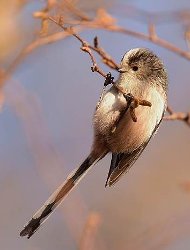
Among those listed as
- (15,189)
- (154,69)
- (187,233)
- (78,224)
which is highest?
(15,189)

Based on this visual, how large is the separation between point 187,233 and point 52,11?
1.18 meters

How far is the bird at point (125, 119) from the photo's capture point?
8.98 feet

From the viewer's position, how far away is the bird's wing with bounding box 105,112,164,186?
2.92 meters

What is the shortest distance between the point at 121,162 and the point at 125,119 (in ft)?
0.89

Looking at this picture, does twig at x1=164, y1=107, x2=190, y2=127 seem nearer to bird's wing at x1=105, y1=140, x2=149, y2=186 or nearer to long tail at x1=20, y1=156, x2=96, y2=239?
bird's wing at x1=105, y1=140, x2=149, y2=186

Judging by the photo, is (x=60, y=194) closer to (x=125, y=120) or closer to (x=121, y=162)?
(x=121, y=162)

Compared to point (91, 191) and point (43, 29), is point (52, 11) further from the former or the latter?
point (91, 191)

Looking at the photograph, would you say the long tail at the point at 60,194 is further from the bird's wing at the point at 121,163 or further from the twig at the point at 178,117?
the twig at the point at 178,117

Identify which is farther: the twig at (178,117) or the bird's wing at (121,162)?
the bird's wing at (121,162)

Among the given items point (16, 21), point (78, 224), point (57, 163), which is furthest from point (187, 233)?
point (16, 21)

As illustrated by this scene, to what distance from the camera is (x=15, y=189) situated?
4.39 m

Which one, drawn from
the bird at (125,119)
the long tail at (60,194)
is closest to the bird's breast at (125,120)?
the bird at (125,119)

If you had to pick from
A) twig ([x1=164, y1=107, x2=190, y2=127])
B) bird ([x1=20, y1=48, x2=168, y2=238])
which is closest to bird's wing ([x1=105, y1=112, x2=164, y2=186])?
bird ([x1=20, y1=48, x2=168, y2=238])

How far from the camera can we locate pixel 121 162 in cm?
298
